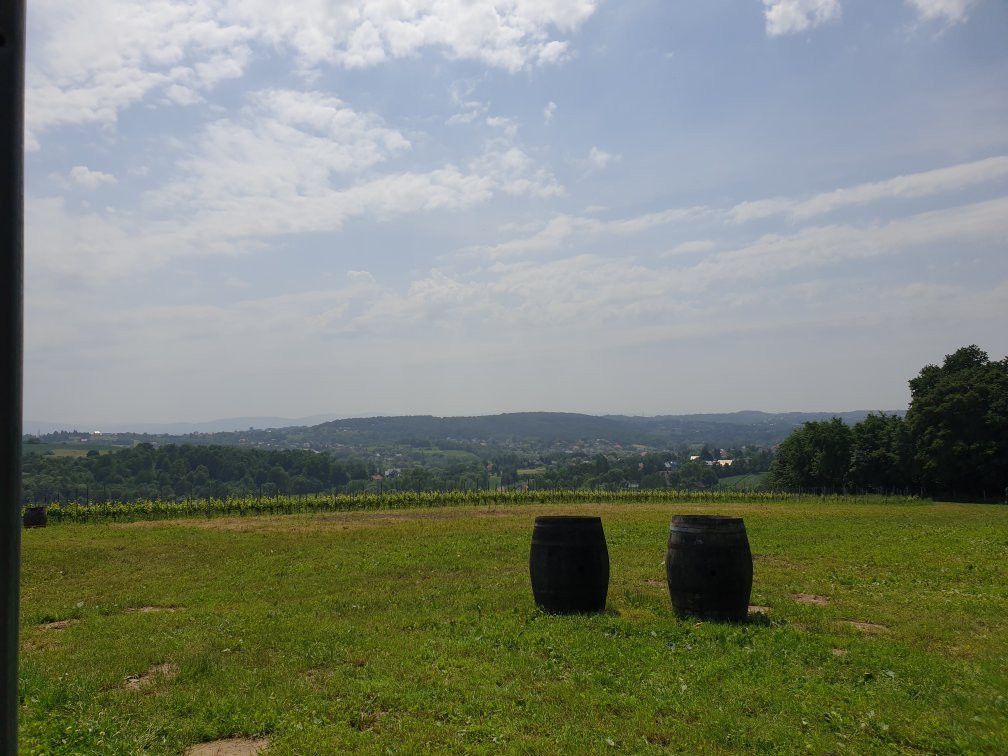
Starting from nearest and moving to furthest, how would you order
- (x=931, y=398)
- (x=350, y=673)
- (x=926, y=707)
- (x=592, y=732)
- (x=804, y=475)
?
1. (x=592, y=732)
2. (x=926, y=707)
3. (x=350, y=673)
4. (x=931, y=398)
5. (x=804, y=475)

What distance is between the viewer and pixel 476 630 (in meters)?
9.54

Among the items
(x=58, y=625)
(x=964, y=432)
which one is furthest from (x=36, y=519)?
(x=964, y=432)

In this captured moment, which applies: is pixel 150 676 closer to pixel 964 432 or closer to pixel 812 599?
pixel 812 599

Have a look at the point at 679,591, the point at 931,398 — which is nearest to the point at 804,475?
the point at 931,398

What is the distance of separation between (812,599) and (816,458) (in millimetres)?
69333

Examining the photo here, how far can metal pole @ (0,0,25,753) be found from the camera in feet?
5.14

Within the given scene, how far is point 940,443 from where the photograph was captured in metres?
56.5

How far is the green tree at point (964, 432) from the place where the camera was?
5484 cm

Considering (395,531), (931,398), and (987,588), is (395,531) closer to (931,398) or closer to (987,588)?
(987,588)

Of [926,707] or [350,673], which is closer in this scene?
[926,707]

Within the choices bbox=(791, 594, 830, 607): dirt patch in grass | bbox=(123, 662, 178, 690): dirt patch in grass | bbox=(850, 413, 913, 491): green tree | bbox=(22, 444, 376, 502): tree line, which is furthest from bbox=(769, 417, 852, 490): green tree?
bbox=(123, 662, 178, 690): dirt patch in grass

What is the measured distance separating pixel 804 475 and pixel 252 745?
80.8m

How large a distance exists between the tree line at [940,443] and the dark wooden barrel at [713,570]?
181 feet

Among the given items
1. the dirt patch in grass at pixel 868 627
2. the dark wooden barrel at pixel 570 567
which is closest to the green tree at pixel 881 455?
the dirt patch in grass at pixel 868 627
